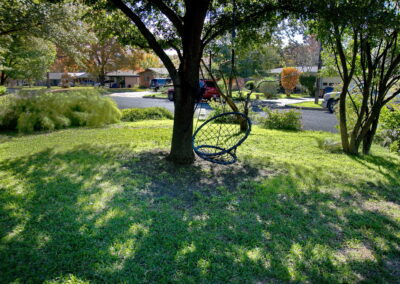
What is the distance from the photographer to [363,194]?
3.86m

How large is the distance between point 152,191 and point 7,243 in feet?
5.35

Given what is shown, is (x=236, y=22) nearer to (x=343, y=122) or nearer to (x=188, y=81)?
(x=188, y=81)

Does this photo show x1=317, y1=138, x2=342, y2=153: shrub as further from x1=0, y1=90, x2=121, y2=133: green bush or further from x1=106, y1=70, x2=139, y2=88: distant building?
x1=106, y1=70, x2=139, y2=88: distant building

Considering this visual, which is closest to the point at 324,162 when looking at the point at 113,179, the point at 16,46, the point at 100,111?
the point at 113,179

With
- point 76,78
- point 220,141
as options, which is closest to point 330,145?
point 220,141

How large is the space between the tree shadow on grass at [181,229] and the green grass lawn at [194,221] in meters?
0.01

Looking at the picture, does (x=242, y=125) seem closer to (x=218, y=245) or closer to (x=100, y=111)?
(x=100, y=111)

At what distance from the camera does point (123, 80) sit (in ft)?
161

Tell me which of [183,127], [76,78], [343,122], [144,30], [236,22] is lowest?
[183,127]

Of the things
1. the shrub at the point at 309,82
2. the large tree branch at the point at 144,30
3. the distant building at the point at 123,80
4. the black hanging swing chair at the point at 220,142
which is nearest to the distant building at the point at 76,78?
the distant building at the point at 123,80

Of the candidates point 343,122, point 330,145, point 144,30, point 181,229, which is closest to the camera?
point 181,229

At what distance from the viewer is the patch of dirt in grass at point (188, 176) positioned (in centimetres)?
367

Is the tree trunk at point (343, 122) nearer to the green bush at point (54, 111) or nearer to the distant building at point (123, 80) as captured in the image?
the green bush at point (54, 111)

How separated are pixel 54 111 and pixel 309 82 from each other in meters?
24.9
